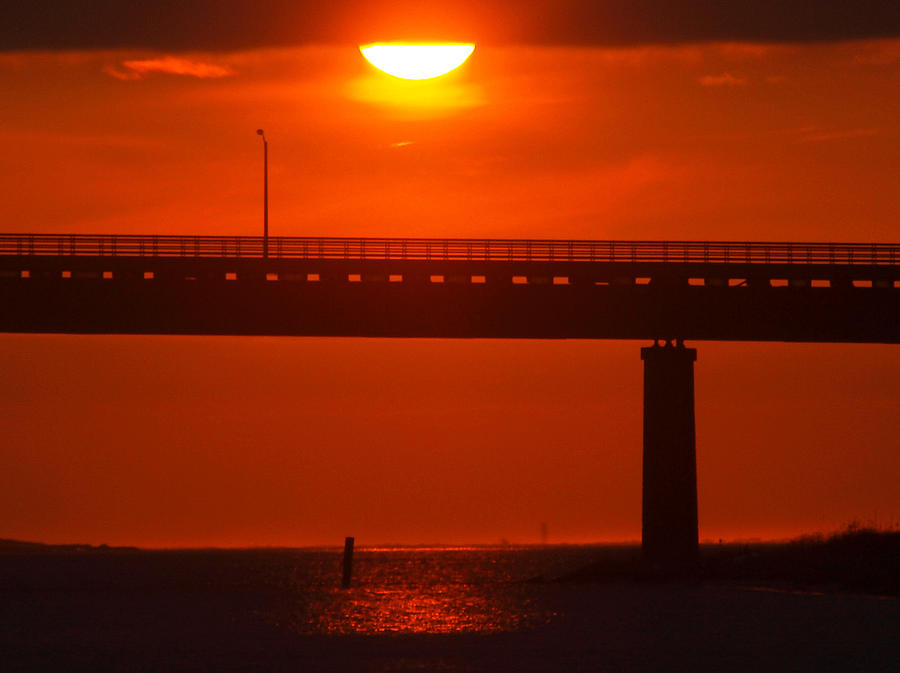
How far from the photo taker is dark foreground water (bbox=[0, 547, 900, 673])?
148ft

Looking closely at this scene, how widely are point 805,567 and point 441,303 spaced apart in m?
24.7

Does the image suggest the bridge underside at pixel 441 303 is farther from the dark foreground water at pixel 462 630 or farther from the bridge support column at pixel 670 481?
the dark foreground water at pixel 462 630

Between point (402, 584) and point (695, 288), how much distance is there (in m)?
20.4

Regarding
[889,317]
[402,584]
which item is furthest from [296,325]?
[889,317]

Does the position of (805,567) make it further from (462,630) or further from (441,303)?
(441,303)

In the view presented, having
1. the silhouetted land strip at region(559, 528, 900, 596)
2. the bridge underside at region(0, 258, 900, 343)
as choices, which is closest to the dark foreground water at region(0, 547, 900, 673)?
the silhouetted land strip at region(559, 528, 900, 596)

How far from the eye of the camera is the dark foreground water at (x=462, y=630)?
45.2 metres

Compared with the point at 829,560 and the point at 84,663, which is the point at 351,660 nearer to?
the point at 84,663

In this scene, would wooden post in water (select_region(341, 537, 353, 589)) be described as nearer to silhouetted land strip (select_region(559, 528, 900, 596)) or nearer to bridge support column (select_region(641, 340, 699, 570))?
silhouetted land strip (select_region(559, 528, 900, 596))

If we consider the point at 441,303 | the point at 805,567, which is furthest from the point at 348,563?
the point at 805,567

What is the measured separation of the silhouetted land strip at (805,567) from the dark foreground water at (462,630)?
4.82 ft

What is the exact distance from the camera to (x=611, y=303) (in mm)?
81938

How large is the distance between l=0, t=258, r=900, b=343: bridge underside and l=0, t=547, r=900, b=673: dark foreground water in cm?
1317

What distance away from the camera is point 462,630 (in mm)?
53938
